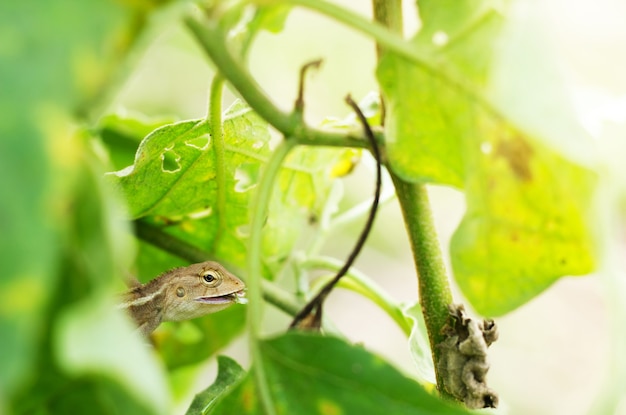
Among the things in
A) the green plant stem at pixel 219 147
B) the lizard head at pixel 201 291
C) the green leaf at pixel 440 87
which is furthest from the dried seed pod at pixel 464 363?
the lizard head at pixel 201 291

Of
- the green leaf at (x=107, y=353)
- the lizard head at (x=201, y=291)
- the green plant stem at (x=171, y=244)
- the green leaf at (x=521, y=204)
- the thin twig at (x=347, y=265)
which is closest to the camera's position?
the green leaf at (x=107, y=353)

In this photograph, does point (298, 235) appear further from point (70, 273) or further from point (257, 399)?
point (70, 273)

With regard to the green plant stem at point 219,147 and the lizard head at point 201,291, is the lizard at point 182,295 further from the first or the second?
the green plant stem at point 219,147

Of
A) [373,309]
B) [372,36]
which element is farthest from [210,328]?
[373,309]

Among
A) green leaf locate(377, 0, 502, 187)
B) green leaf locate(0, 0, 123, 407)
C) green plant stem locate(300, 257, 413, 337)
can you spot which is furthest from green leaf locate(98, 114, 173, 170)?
green leaf locate(0, 0, 123, 407)

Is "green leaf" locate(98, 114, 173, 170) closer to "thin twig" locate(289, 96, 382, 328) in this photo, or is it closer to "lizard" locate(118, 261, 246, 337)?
"lizard" locate(118, 261, 246, 337)

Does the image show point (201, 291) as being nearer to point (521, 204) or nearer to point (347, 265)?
point (347, 265)
